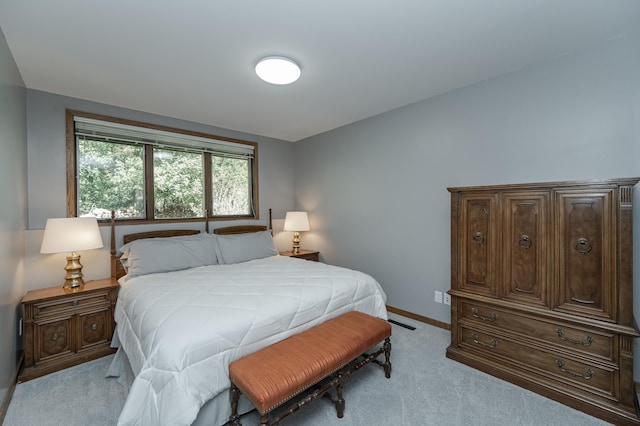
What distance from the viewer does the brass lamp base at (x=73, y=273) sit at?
251 cm

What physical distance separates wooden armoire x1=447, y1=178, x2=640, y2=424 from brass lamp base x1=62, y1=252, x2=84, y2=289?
3.44 meters

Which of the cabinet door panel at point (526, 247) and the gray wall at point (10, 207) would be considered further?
the cabinet door panel at point (526, 247)

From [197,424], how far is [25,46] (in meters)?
2.79

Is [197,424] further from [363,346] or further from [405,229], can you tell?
[405,229]

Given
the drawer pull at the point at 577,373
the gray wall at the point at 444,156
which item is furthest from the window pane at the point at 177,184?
the drawer pull at the point at 577,373

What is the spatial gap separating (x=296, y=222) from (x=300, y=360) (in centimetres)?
267

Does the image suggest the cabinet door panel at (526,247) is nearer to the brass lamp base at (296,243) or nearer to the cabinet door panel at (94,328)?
the brass lamp base at (296,243)

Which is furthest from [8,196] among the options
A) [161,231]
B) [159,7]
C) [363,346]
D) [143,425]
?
[363,346]

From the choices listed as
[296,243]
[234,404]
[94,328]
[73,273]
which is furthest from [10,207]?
[296,243]

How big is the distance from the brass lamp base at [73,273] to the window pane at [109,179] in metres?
0.57

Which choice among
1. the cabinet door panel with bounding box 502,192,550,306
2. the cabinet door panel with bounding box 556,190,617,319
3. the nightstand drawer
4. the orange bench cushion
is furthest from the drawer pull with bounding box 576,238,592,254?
the nightstand drawer

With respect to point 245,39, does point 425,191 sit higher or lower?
lower

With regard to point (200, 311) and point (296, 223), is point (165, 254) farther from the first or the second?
point (296, 223)

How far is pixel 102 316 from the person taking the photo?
2.50 meters
